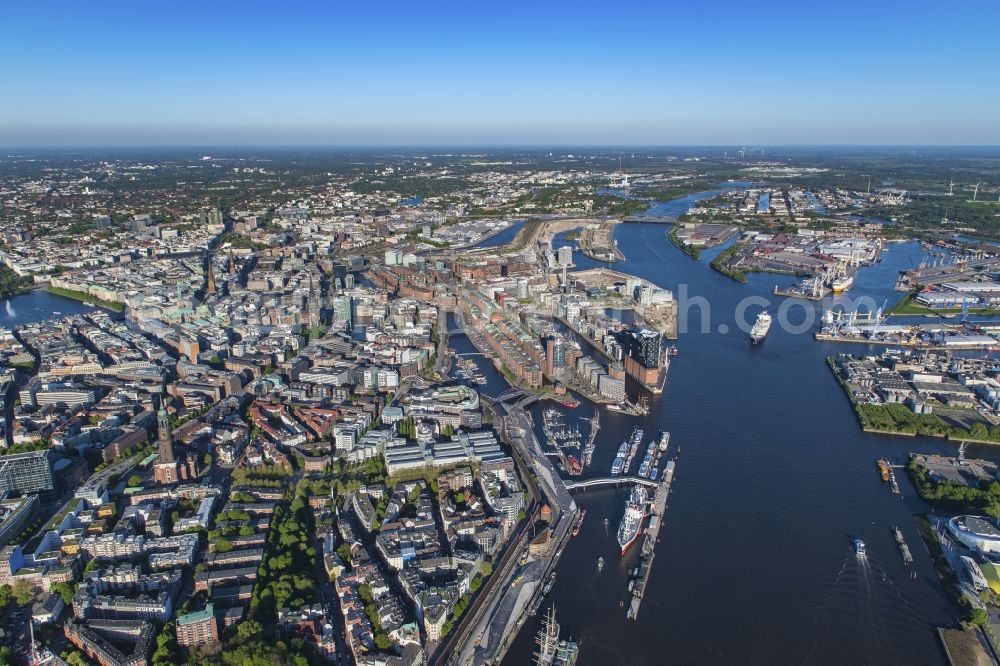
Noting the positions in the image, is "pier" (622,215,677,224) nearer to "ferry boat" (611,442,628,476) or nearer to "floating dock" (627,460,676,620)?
"ferry boat" (611,442,628,476)

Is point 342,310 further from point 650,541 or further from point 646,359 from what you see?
point 650,541

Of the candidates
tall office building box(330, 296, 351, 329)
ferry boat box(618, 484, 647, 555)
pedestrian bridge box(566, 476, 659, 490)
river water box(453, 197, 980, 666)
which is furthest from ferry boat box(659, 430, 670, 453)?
tall office building box(330, 296, 351, 329)

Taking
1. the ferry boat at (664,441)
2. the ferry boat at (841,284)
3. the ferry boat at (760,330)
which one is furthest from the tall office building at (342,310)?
the ferry boat at (841,284)

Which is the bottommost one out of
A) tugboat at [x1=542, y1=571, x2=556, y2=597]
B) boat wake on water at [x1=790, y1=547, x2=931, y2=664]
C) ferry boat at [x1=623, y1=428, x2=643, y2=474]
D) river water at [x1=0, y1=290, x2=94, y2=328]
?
boat wake on water at [x1=790, y1=547, x2=931, y2=664]

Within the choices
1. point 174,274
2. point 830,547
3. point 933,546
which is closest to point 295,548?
point 830,547

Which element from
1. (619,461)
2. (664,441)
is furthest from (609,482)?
(664,441)

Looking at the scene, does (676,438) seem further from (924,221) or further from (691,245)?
(924,221)
